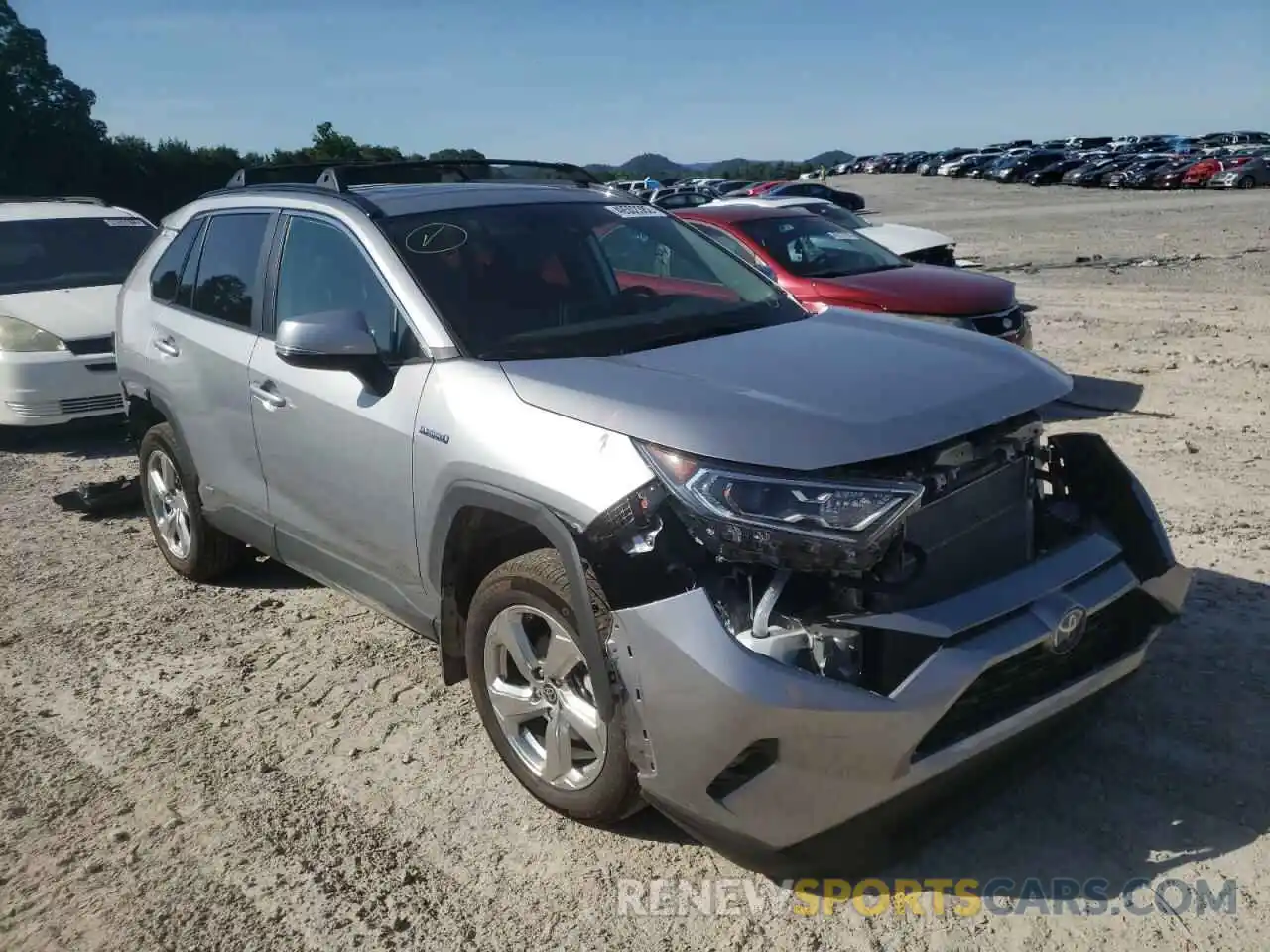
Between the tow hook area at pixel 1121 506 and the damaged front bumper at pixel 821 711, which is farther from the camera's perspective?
the tow hook area at pixel 1121 506

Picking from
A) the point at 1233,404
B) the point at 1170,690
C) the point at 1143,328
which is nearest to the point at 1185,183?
the point at 1143,328

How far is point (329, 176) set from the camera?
449 cm

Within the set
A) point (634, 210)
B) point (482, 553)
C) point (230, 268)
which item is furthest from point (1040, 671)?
point (230, 268)

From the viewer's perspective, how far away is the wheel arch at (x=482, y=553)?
2.90 meters

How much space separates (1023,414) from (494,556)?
1684 mm

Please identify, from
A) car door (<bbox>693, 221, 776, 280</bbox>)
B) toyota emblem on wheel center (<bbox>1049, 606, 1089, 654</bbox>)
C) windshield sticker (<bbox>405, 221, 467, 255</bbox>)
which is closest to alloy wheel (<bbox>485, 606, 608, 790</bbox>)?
toyota emblem on wheel center (<bbox>1049, 606, 1089, 654</bbox>)

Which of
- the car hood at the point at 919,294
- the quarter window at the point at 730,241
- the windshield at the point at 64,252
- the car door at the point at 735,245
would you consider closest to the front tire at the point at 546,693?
the car hood at the point at 919,294

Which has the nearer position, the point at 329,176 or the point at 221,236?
the point at 329,176

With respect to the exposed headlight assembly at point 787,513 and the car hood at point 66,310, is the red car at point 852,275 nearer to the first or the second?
the car hood at point 66,310

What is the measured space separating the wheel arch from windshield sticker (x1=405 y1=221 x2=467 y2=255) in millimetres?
1021

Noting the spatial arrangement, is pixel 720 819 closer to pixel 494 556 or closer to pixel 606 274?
pixel 494 556

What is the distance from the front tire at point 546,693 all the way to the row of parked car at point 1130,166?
4470 cm

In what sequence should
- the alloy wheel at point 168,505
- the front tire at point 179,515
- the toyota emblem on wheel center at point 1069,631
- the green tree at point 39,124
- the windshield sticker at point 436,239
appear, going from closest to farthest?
the toyota emblem on wheel center at point 1069,631
the windshield sticker at point 436,239
the front tire at point 179,515
the alloy wheel at point 168,505
the green tree at point 39,124

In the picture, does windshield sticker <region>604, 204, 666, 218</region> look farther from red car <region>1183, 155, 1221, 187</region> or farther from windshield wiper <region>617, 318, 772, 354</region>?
red car <region>1183, 155, 1221, 187</region>
